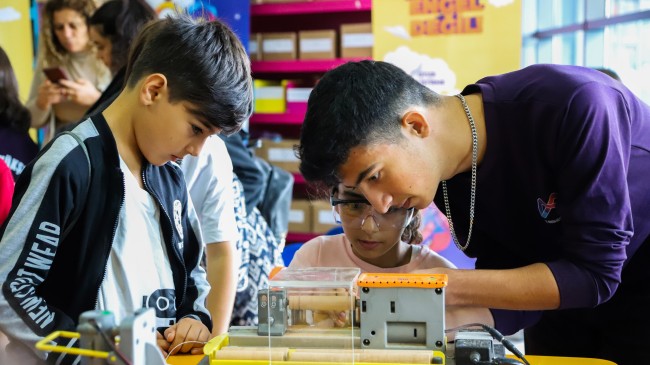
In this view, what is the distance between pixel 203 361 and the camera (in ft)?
3.61

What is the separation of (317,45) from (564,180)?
301 cm

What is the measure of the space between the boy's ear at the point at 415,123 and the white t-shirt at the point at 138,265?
1.78 ft

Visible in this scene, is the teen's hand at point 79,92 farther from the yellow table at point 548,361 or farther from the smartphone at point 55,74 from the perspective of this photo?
the yellow table at point 548,361

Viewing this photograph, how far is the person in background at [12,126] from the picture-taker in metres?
2.37

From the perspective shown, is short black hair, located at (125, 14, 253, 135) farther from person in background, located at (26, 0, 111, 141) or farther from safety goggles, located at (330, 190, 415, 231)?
person in background, located at (26, 0, 111, 141)

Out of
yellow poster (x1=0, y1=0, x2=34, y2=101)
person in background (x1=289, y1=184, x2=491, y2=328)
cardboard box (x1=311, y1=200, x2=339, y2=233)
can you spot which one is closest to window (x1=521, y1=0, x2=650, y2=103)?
cardboard box (x1=311, y1=200, x2=339, y2=233)

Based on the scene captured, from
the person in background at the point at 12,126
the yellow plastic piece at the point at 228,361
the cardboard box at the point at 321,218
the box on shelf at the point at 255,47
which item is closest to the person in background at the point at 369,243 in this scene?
the yellow plastic piece at the point at 228,361

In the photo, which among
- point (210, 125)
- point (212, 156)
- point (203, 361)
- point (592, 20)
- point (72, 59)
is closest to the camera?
point (203, 361)

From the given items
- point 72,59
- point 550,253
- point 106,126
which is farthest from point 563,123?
point 72,59

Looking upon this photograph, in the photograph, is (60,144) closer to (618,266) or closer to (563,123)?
(563,123)

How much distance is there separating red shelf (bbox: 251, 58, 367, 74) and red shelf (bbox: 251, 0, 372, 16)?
0.30 metres

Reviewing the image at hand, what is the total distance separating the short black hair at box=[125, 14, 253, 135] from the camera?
1362mm

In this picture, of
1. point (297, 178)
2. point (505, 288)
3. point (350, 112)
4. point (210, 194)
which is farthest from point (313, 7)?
point (505, 288)

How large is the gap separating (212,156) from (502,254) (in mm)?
814
